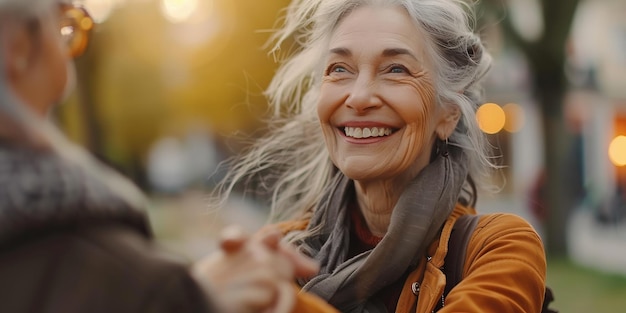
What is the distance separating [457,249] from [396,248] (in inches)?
7.4

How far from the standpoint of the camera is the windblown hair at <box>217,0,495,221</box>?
9.96 feet

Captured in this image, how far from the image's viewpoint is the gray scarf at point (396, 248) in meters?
2.80

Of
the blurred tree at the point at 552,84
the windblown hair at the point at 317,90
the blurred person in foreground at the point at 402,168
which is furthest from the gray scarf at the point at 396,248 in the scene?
the blurred tree at the point at 552,84

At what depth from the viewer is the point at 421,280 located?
2812 mm

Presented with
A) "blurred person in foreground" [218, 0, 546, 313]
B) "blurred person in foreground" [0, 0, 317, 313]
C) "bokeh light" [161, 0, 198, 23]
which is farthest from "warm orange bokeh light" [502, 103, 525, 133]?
"blurred person in foreground" [0, 0, 317, 313]

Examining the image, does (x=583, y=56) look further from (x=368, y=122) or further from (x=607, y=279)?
(x=368, y=122)

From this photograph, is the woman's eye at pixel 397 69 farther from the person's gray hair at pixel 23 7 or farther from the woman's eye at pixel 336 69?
the person's gray hair at pixel 23 7

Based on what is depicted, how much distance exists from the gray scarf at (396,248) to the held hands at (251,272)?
93 cm

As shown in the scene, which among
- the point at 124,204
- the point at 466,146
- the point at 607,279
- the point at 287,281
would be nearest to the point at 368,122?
the point at 466,146

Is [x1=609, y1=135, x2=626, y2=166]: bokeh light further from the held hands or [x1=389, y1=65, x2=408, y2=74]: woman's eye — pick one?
the held hands

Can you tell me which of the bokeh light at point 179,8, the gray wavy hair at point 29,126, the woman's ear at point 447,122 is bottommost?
the bokeh light at point 179,8

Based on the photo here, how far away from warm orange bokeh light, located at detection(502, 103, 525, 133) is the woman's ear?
117 feet

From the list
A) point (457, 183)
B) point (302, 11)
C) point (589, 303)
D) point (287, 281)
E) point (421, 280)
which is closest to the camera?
point (287, 281)

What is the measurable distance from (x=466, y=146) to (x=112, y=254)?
6.22ft
